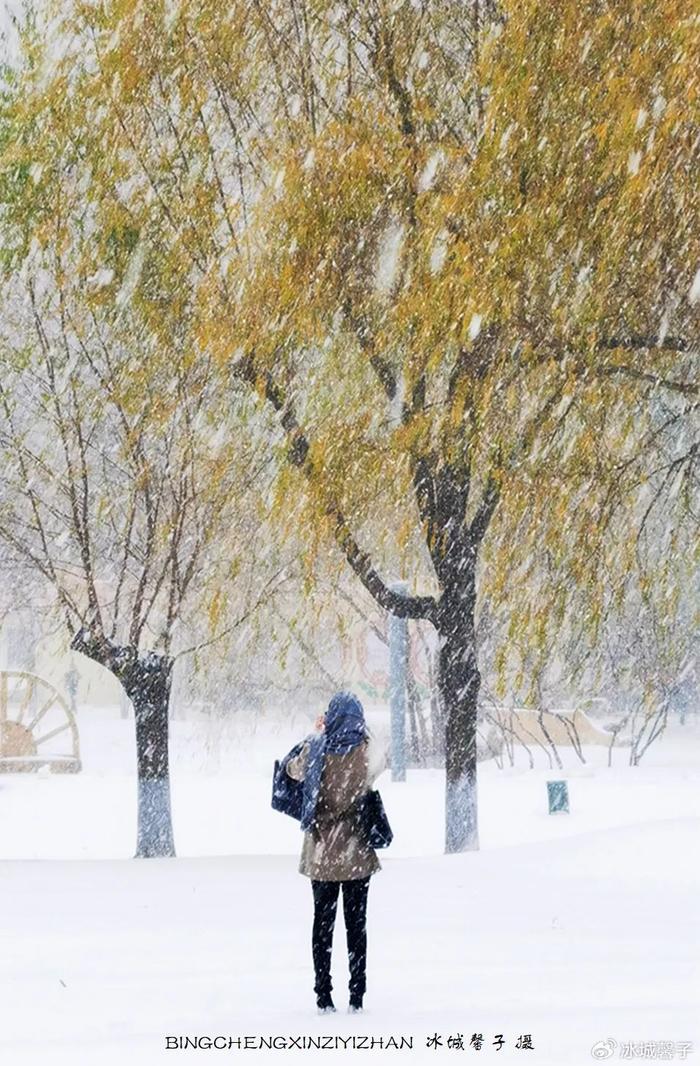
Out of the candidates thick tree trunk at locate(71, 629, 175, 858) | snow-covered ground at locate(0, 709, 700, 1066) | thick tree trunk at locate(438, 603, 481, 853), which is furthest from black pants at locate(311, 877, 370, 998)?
thick tree trunk at locate(71, 629, 175, 858)

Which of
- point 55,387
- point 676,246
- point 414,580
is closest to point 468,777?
point 414,580

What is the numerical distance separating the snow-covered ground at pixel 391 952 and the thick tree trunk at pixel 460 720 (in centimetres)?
81

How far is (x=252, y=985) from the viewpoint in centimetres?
812

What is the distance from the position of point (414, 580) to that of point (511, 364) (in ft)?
15.6

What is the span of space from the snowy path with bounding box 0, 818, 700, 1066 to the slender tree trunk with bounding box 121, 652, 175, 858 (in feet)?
4.59

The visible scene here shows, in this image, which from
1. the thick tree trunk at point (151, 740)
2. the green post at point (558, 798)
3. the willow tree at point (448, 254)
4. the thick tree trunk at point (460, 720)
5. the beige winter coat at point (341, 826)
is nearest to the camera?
the beige winter coat at point (341, 826)

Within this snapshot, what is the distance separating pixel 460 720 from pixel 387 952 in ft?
16.6

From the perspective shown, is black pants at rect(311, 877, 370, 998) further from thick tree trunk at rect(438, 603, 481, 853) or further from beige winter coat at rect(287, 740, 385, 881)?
thick tree trunk at rect(438, 603, 481, 853)

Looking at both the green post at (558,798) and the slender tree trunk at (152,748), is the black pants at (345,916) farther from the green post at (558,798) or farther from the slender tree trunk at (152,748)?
the green post at (558,798)

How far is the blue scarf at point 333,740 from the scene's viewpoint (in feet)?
21.7

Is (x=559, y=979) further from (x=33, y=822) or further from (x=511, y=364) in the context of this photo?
(x=33, y=822)

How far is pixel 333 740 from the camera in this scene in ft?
→ 21.8

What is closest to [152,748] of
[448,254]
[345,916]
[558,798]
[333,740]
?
[558,798]

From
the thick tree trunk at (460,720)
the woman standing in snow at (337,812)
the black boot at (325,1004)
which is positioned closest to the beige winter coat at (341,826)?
the woman standing in snow at (337,812)
